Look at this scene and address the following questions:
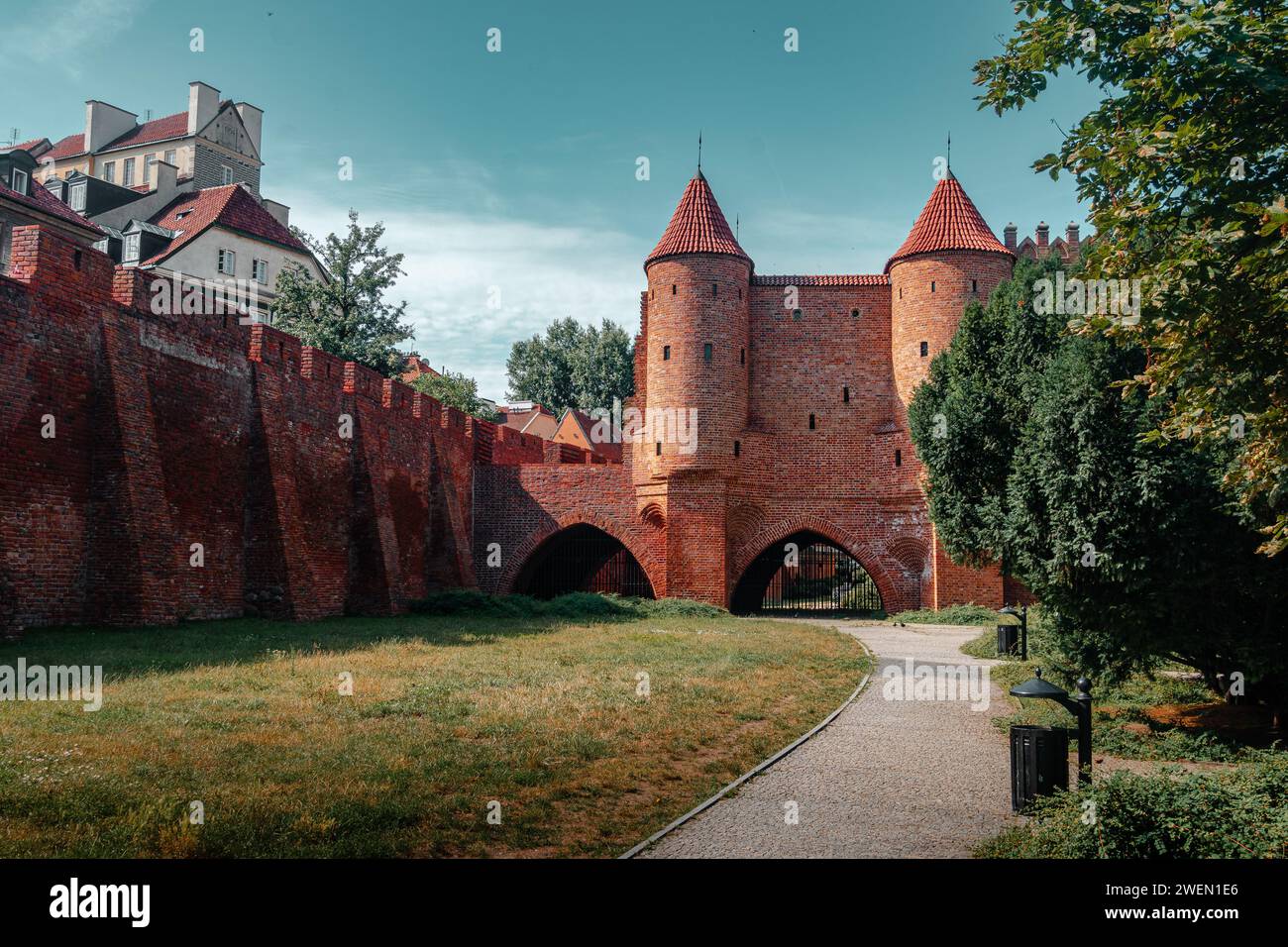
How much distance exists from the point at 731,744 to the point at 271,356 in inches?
630

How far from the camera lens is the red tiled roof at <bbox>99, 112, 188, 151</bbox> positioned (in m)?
54.5

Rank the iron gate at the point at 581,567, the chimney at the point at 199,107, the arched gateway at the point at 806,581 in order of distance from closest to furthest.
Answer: the arched gateway at the point at 806,581, the iron gate at the point at 581,567, the chimney at the point at 199,107

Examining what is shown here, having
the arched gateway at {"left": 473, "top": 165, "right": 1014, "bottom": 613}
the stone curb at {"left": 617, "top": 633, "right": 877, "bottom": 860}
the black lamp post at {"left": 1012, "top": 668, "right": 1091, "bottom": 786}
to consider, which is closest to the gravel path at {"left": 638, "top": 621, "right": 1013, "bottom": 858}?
the stone curb at {"left": 617, "top": 633, "right": 877, "bottom": 860}

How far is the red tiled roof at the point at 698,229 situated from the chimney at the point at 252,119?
38.1m

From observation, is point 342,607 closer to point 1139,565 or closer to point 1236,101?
point 1139,565

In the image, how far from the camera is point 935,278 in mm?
31062

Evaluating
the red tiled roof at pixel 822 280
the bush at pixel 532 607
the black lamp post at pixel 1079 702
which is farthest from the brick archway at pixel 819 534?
the black lamp post at pixel 1079 702

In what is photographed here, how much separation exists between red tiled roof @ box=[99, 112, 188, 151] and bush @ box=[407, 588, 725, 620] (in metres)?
41.5

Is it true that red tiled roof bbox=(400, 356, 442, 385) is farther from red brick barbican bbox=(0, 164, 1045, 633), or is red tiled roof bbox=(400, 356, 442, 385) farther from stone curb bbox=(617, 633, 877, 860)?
stone curb bbox=(617, 633, 877, 860)

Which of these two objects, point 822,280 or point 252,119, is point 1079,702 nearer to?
point 822,280

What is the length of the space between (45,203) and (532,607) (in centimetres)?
2296

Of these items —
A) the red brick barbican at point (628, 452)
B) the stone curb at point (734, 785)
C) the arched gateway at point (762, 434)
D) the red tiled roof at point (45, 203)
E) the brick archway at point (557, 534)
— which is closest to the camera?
the stone curb at point (734, 785)

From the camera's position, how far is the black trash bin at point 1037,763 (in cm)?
718

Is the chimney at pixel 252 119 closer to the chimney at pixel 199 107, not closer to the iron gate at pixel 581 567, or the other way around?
the chimney at pixel 199 107
